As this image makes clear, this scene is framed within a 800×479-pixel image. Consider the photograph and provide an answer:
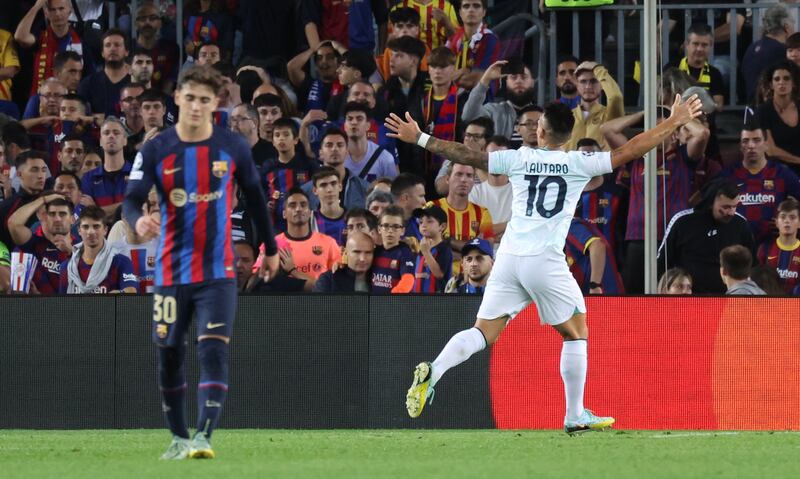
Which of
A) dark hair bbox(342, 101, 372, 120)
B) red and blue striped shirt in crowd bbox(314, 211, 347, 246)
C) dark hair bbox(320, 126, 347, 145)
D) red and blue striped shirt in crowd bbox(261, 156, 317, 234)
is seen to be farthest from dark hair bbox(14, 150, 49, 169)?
dark hair bbox(342, 101, 372, 120)

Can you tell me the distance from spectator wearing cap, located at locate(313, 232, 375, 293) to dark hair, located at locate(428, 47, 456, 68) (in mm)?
3026

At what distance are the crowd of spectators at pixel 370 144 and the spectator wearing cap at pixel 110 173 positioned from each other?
0.02 metres

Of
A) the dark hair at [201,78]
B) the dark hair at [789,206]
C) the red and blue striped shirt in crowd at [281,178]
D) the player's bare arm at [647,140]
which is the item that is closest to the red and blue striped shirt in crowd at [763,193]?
the dark hair at [789,206]

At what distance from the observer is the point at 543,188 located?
10016 mm

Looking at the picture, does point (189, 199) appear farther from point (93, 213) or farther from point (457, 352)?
point (93, 213)

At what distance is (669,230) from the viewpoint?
14055 millimetres

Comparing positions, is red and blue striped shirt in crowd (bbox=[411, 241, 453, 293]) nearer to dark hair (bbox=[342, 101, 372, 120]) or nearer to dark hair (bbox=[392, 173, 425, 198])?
dark hair (bbox=[392, 173, 425, 198])

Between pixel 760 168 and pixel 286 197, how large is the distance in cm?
449

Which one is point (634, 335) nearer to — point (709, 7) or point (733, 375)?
point (733, 375)

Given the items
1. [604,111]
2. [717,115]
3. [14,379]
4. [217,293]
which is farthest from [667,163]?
[217,293]

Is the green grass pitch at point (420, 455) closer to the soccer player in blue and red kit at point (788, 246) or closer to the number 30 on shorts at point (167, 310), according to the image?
the number 30 on shorts at point (167, 310)

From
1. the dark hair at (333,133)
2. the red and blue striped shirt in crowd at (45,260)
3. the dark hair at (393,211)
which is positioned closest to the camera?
the dark hair at (393,211)

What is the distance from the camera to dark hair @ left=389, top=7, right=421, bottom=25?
53.9 feet

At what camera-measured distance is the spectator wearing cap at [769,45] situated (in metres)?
16.0
